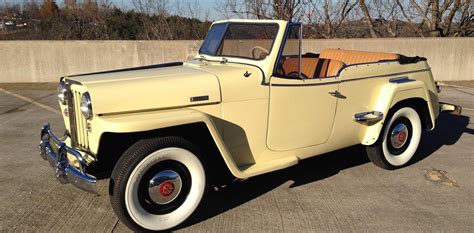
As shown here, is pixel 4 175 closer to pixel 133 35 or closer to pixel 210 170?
pixel 210 170

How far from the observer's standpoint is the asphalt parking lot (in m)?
3.44

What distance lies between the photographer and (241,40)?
4254 mm

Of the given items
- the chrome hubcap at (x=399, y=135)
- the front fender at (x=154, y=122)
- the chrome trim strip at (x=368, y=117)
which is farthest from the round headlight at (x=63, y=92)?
the chrome hubcap at (x=399, y=135)

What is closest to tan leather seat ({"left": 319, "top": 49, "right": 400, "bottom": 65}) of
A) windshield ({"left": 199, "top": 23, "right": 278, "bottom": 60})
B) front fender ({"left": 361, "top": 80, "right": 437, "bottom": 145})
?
front fender ({"left": 361, "top": 80, "right": 437, "bottom": 145})

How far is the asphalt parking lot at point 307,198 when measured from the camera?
11.3 ft

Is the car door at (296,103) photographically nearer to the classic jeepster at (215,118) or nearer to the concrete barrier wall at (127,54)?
the classic jeepster at (215,118)

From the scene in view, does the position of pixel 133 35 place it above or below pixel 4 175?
above

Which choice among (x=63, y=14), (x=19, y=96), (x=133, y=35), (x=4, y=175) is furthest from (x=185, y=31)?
(x=4, y=175)

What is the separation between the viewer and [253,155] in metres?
3.71

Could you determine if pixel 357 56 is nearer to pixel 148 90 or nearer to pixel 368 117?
pixel 368 117

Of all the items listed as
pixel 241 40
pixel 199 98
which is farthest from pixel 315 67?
pixel 199 98

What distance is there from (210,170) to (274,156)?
2.05ft

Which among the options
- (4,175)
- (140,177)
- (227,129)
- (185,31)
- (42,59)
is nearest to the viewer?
(140,177)

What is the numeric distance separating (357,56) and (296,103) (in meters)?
1.74
